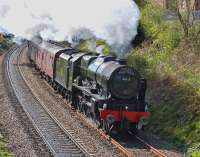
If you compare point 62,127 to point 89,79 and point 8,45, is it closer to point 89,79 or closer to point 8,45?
point 89,79

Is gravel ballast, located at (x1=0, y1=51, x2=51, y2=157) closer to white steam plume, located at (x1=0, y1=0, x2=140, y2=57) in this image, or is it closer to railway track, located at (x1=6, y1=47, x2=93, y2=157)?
railway track, located at (x1=6, y1=47, x2=93, y2=157)

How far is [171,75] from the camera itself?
2394cm

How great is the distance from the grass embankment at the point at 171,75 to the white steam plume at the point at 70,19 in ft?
5.72

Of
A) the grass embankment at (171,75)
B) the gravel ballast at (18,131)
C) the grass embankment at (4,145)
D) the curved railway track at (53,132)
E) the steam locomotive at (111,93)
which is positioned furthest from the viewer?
the grass embankment at (171,75)

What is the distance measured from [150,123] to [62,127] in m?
4.06

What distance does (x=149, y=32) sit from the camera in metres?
31.3

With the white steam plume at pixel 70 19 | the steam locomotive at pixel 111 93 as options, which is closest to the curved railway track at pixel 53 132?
the steam locomotive at pixel 111 93

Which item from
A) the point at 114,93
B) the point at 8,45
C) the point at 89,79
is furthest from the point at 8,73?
the point at 8,45

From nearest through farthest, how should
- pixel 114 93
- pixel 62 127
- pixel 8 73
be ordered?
pixel 114 93, pixel 62 127, pixel 8 73

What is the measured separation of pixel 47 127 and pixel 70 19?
9.63 m

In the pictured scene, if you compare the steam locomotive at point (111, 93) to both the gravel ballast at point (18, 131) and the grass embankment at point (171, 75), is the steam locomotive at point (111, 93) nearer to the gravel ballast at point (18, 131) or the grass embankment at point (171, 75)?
the grass embankment at point (171, 75)

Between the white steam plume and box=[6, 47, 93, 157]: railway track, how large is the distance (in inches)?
182

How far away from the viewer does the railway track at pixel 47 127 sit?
16631 mm

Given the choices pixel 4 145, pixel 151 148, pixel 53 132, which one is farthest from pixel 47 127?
pixel 151 148
